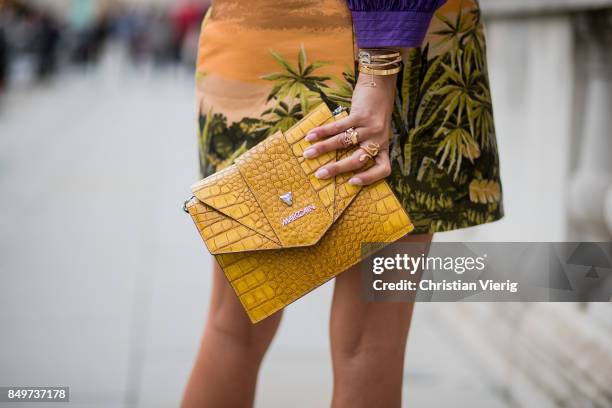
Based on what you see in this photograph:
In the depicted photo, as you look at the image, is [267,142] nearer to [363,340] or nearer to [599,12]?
[363,340]

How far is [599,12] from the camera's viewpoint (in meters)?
2.53

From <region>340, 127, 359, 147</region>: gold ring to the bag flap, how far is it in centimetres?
2

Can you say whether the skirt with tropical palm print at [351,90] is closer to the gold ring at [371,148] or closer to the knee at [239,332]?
the gold ring at [371,148]

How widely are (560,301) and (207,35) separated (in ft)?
5.21

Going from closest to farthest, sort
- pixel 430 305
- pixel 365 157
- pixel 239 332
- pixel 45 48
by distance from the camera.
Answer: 1. pixel 365 157
2. pixel 239 332
3. pixel 430 305
4. pixel 45 48

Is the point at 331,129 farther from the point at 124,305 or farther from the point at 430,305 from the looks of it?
the point at 124,305

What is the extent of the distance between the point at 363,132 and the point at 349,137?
0.03m

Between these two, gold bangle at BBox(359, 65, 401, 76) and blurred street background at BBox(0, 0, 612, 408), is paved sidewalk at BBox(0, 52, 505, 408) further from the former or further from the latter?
gold bangle at BBox(359, 65, 401, 76)

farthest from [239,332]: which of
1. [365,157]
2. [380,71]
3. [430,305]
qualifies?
[430,305]

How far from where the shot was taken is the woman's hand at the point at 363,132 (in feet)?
4.60

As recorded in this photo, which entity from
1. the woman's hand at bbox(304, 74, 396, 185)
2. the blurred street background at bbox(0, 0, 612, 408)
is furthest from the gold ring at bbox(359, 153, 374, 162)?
the blurred street background at bbox(0, 0, 612, 408)

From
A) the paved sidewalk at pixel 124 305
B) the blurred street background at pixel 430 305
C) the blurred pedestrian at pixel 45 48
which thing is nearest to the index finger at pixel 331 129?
the blurred street background at pixel 430 305

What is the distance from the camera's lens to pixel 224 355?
1.72m

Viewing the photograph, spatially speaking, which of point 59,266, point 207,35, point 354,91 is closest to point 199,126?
point 207,35
